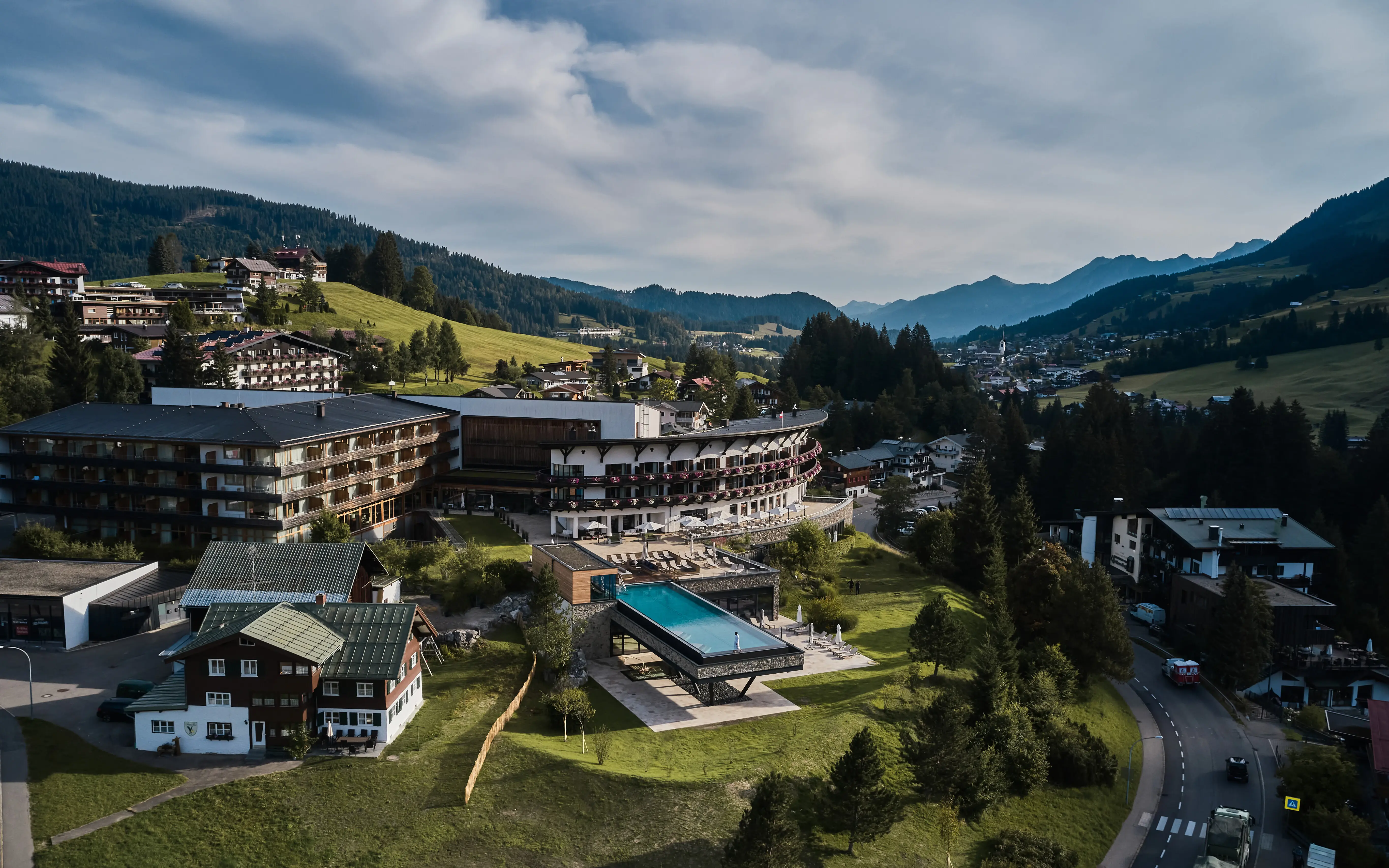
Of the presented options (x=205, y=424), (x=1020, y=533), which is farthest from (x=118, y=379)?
(x=1020, y=533)

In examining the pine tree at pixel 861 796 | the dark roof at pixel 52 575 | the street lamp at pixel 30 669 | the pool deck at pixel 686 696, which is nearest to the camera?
the pine tree at pixel 861 796

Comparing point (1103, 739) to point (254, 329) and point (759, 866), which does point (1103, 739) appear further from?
point (254, 329)

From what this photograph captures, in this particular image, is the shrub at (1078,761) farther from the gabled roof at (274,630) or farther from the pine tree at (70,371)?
the pine tree at (70,371)

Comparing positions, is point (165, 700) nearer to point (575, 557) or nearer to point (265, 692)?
point (265, 692)

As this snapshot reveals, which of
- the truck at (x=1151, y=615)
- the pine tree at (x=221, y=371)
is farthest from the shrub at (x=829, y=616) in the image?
the pine tree at (x=221, y=371)

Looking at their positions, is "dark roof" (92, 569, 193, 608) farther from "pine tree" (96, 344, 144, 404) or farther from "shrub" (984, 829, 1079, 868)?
"pine tree" (96, 344, 144, 404)

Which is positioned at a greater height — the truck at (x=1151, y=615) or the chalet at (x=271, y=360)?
the chalet at (x=271, y=360)

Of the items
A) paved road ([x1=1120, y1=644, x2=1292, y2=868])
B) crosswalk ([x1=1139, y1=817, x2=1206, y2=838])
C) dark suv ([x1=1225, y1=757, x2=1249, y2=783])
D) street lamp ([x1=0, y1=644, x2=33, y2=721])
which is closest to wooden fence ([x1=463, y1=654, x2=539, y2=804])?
street lamp ([x1=0, y1=644, x2=33, y2=721])
